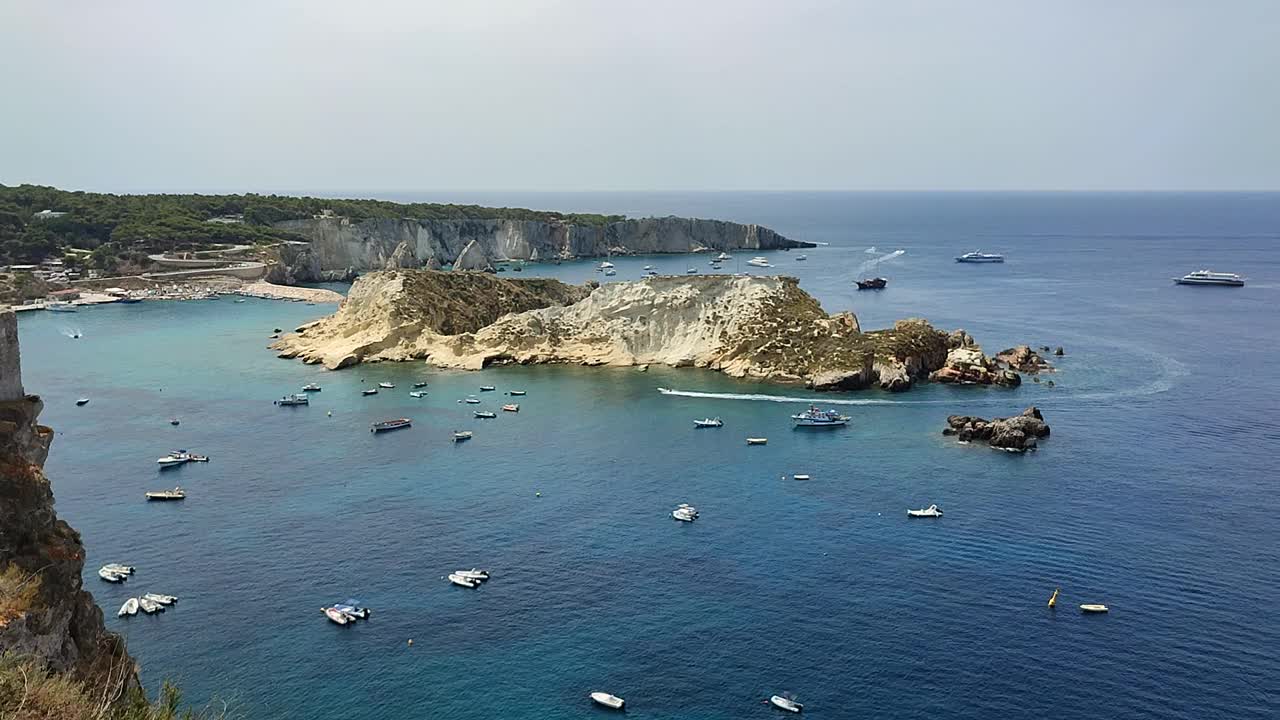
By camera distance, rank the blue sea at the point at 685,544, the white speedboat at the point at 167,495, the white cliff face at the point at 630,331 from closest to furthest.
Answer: the blue sea at the point at 685,544 → the white speedboat at the point at 167,495 → the white cliff face at the point at 630,331

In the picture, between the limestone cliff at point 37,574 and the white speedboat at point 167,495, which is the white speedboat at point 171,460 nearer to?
the white speedboat at point 167,495

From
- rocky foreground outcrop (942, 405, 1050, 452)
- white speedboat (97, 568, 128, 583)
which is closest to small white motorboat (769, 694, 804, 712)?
white speedboat (97, 568, 128, 583)

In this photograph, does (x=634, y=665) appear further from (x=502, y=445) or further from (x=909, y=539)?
(x=502, y=445)

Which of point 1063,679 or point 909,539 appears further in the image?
point 909,539

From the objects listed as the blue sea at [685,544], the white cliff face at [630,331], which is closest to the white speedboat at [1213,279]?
the blue sea at [685,544]

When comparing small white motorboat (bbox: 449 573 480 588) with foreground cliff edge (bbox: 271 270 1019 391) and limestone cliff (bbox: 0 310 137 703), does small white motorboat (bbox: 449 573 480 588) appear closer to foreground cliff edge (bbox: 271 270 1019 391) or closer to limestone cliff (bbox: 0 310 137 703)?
limestone cliff (bbox: 0 310 137 703)

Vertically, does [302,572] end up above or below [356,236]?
below

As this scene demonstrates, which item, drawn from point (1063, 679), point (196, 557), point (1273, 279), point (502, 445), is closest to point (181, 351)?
point (502, 445)
